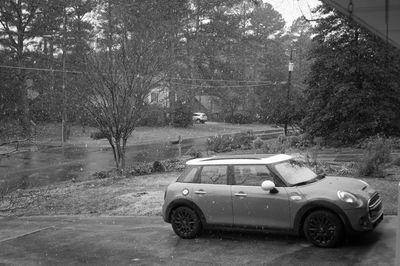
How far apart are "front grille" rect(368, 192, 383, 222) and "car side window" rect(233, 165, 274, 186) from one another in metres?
1.61

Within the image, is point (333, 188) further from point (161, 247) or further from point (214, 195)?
point (161, 247)

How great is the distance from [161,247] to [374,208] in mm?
3722

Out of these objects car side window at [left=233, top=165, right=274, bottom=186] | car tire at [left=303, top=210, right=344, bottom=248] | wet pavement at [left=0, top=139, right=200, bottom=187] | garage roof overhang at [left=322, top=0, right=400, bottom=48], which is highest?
garage roof overhang at [left=322, top=0, right=400, bottom=48]

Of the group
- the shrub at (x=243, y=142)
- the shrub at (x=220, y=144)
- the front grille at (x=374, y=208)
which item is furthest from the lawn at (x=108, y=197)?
the shrub at (x=243, y=142)

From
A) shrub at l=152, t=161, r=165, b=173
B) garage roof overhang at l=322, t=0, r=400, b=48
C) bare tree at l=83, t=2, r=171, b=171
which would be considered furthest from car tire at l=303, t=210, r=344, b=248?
bare tree at l=83, t=2, r=171, b=171

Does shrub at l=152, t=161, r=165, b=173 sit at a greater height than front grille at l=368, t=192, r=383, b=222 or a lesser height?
lesser

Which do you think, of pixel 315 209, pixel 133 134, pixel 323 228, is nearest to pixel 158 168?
pixel 315 209

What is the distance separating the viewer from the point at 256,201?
8.01 m

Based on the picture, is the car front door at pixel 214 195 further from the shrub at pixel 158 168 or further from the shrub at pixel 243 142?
the shrub at pixel 243 142

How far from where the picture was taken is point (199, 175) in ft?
28.9

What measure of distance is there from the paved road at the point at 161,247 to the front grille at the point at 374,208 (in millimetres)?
406

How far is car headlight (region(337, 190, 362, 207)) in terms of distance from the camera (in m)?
7.20

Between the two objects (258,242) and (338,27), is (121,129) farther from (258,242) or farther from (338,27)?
(338,27)

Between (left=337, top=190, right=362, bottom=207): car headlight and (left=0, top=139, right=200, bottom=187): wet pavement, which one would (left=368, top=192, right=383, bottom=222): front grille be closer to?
(left=337, top=190, right=362, bottom=207): car headlight
